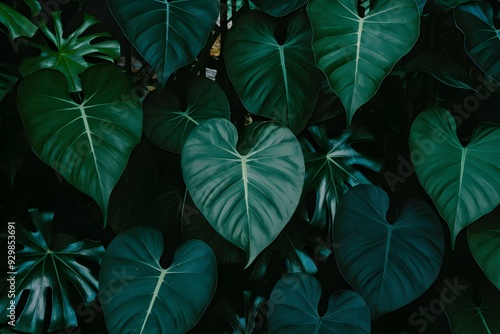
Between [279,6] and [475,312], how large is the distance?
73 centimetres

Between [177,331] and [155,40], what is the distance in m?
0.52

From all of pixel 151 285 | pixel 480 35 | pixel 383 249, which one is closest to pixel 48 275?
pixel 151 285

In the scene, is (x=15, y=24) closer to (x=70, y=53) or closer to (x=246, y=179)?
(x=70, y=53)

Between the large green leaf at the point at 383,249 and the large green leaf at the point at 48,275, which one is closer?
the large green leaf at the point at 383,249

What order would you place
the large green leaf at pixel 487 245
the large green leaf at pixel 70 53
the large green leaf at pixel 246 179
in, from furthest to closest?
the large green leaf at pixel 70 53 < the large green leaf at pixel 487 245 < the large green leaf at pixel 246 179

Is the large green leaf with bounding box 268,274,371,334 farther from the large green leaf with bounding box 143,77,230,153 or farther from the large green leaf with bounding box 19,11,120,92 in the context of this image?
the large green leaf with bounding box 19,11,120,92

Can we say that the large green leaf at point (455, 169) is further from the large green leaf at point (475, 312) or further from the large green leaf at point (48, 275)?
the large green leaf at point (48, 275)

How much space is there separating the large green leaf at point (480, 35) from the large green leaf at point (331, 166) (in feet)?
0.87

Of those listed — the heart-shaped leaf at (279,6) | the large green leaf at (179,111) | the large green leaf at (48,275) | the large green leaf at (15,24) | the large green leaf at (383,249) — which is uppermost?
the heart-shaped leaf at (279,6)

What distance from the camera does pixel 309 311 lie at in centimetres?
117

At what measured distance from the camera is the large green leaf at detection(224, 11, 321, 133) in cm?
118

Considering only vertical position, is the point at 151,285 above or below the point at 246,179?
below

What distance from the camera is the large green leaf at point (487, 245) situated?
115cm

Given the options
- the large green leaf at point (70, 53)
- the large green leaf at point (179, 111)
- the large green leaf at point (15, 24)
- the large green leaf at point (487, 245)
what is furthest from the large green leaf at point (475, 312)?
the large green leaf at point (15, 24)
